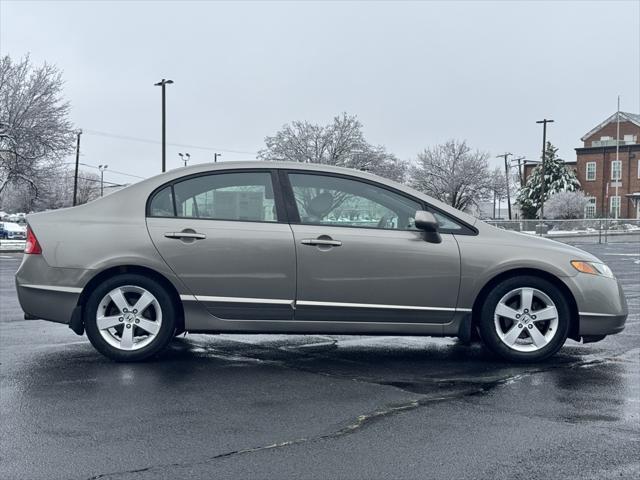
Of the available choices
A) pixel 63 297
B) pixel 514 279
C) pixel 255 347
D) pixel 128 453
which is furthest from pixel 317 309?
→ pixel 128 453

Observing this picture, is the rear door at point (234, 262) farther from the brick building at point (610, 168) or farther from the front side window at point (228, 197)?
the brick building at point (610, 168)

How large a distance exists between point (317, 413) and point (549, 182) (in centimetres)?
7374

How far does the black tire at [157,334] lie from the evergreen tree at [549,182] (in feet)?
228

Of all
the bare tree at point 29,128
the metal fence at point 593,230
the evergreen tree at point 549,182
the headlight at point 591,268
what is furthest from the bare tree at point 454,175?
the headlight at point 591,268

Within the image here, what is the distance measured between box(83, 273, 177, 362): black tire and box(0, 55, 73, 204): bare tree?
31.4 meters

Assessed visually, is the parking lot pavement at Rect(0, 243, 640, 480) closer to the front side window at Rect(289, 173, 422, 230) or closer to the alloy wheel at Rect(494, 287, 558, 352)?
the alloy wheel at Rect(494, 287, 558, 352)

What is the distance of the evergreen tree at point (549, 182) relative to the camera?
73125mm

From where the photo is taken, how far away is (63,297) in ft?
19.4

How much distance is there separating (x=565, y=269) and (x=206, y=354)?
3034mm


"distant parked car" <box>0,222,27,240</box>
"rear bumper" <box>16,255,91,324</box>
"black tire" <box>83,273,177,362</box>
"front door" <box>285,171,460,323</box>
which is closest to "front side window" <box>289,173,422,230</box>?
"front door" <box>285,171,460,323</box>

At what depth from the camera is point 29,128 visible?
114 feet

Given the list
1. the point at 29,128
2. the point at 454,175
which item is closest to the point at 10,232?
the point at 29,128

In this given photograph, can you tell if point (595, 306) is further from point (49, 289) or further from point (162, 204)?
point (49, 289)

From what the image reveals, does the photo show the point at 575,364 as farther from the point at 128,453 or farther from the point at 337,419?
the point at 128,453
